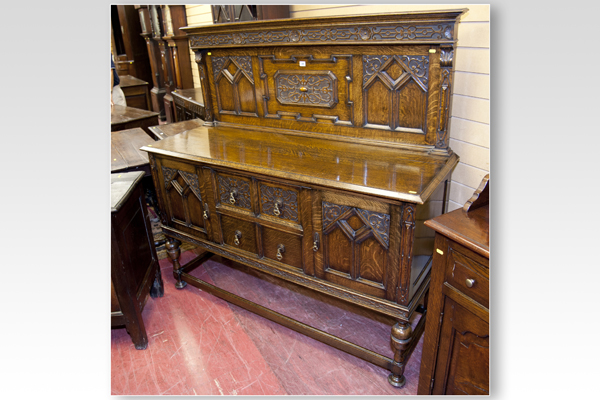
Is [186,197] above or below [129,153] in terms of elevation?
below

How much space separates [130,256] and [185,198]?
1.67 feet

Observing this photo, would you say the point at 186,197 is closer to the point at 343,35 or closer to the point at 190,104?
the point at 343,35

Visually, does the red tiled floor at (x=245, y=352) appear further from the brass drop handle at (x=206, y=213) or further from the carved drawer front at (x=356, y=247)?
the brass drop handle at (x=206, y=213)

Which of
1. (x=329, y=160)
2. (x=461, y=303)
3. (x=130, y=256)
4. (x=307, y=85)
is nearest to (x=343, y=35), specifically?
(x=307, y=85)

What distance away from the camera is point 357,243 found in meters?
1.95

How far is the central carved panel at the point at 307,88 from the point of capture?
2.31 meters

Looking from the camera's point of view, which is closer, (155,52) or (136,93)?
(136,93)

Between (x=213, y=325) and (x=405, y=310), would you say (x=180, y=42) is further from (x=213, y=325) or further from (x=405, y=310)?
(x=405, y=310)

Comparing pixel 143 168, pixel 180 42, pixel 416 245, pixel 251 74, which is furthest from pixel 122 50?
pixel 416 245

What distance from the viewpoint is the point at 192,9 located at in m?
5.53

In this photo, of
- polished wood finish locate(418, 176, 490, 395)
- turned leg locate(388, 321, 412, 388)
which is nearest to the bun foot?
turned leg locate(388, 321, 412, 388)

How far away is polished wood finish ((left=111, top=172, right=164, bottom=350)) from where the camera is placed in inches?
87.3

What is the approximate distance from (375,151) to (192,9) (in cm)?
451

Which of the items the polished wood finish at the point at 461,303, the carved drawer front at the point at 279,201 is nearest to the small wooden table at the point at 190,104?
the carved drawer front at the point at 279,201
